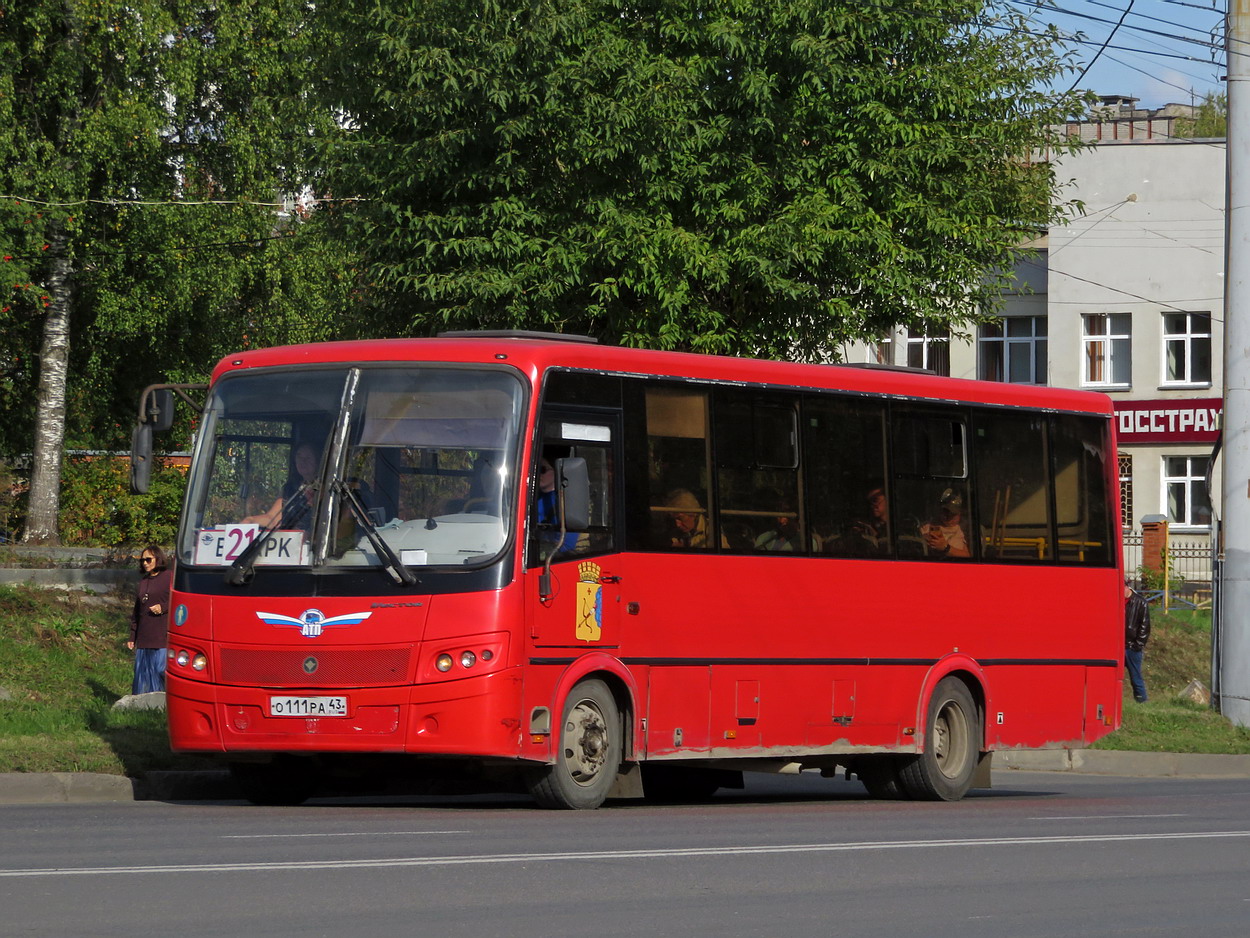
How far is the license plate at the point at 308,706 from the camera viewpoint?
43.5ft

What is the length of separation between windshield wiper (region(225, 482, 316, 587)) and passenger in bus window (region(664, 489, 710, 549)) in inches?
97.2

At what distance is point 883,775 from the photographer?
17.3 m

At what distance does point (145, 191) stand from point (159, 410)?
20.7 metres

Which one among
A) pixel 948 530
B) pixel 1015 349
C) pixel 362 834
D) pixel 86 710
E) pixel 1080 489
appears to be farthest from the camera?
pixel 1015 349

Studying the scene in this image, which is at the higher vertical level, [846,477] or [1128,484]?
[1128,484]

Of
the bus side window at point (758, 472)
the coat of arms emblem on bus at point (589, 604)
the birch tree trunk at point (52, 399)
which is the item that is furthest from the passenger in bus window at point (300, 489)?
the birch tree trunk at point (52, 399)

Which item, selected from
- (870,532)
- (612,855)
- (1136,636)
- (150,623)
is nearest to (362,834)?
(612,855)

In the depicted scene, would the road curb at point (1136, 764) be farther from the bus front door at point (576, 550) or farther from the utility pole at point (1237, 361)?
the bus front door at point (576, 550)

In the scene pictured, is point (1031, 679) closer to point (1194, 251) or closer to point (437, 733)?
point (437, 733)

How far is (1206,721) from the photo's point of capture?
24.7 m

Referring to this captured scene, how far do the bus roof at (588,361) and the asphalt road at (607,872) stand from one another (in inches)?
114

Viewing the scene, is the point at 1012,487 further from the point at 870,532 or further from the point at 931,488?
the point at 870,532

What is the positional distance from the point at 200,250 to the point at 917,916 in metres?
27.6

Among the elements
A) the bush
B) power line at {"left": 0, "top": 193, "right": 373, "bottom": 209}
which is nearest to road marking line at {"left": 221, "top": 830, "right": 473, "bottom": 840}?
the bush
